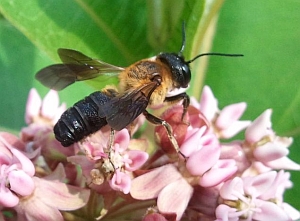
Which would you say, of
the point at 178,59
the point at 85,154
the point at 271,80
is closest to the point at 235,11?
the point at 271,80

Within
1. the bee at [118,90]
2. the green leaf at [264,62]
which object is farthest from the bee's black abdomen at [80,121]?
the green leaf at [264,62]

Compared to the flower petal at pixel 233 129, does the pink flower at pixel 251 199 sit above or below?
above

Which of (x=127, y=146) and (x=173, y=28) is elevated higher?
(x=173, y=28)

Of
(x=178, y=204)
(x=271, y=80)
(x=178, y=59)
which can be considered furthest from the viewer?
(x=271, y=80)

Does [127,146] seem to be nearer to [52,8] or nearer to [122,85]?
[122,85]

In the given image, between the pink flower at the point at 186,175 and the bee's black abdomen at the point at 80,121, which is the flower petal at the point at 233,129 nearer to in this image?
the pink flower at the point at 186,175

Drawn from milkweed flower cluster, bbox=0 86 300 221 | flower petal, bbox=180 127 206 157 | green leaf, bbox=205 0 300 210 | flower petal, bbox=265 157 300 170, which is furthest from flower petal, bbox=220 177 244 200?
green leaf, bbox=205 0 300 210

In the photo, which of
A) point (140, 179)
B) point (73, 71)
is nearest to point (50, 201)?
point (140, 179)
